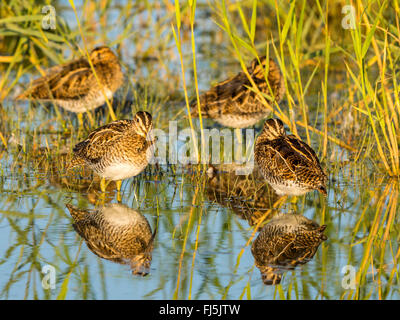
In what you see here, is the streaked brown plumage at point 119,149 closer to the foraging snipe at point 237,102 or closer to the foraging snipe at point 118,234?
the foraging snipe at point 118,234

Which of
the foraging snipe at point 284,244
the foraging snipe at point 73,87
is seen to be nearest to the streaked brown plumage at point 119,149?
the foraging snipe at point 284,244

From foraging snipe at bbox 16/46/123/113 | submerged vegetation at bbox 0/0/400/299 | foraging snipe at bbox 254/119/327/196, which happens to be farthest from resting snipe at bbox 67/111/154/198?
foraging snipe at bbox 16/46/123/113

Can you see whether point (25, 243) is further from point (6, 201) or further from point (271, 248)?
point (271, 248)

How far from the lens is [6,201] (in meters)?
7.23

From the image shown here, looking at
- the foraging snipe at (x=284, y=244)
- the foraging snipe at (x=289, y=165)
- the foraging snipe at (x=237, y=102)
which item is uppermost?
the foraging snipe at (x=237, y=102)

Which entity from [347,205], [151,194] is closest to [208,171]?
[151,194]

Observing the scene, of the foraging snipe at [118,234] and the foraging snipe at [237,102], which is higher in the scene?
the foraging snipe at [237,102]

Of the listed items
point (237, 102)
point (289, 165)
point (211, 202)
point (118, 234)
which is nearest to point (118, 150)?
point (211, 202)

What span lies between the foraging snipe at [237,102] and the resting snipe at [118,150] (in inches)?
84.6

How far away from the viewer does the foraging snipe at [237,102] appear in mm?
9781

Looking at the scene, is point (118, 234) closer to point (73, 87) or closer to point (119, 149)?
point (119, 149)

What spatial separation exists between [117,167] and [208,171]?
1548mm

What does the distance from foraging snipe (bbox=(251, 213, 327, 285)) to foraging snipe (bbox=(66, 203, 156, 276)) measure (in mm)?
913

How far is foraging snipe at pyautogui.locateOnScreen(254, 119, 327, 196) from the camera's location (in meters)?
6.81
